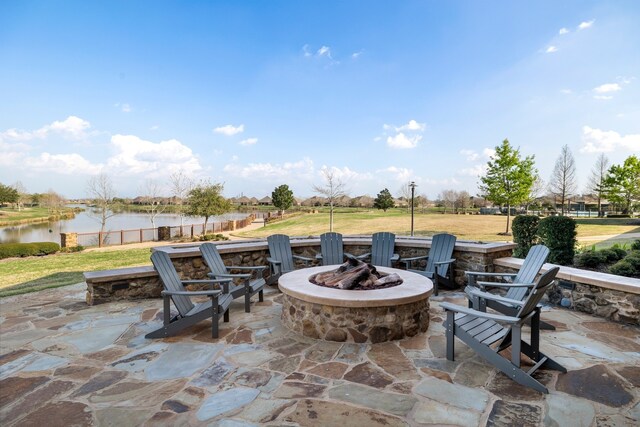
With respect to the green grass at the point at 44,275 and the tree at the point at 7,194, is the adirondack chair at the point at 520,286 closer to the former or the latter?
the green grass at the point at 44,275

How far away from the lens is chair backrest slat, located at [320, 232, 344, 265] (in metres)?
5.63

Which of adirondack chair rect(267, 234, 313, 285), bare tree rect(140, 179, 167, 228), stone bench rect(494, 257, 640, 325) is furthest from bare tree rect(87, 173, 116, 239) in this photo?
stone bench rect(494, 257, 640, 325)

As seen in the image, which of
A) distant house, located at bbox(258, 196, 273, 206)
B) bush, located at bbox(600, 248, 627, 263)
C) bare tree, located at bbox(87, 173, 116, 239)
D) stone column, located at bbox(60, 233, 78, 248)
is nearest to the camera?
bush, located at bbox(600, 248, 627, 263)

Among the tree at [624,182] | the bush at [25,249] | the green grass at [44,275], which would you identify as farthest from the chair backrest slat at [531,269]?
the tree at [624,182]

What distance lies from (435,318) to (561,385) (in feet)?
5.29

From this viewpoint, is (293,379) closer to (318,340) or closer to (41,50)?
(318,340)

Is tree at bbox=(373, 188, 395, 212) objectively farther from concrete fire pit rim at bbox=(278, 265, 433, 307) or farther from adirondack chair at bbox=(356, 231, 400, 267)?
concrete fire pit rim at bbox=(278, 265, 433, 307)

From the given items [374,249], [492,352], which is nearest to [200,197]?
[374,249]

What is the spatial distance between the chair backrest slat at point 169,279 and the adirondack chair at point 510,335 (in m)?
2.64

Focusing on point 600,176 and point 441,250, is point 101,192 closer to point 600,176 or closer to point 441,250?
point 441,250

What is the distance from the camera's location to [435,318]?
12.5 ft

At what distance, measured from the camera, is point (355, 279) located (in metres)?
3.52

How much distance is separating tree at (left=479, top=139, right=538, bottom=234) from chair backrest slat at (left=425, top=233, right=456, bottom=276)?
15576mm

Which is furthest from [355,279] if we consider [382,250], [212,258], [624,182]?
[624,182]
